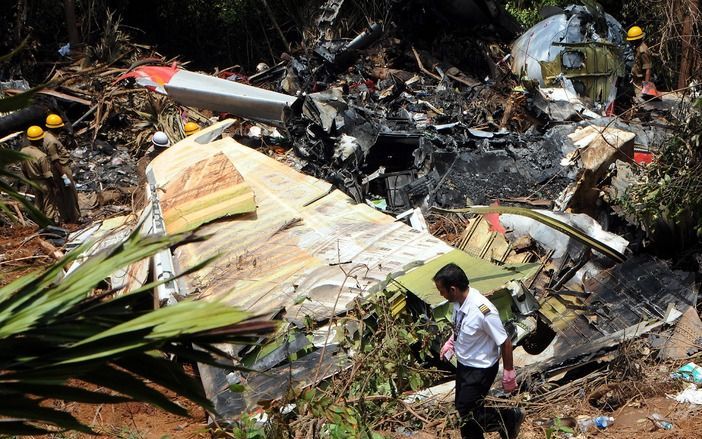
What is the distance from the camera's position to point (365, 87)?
12.7 metres

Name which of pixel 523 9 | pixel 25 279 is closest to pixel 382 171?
pixel 25 279

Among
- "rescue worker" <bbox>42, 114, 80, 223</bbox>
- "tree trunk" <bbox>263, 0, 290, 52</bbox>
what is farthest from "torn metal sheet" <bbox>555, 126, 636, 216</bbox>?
"tree trunk" <bbox>263, 0, 290, 52</bbox>

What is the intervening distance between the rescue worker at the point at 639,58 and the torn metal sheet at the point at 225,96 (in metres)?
5.40

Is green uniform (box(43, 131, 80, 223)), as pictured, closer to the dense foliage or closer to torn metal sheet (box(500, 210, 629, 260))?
torn metal sheet (box(500, 210, 629, 260))

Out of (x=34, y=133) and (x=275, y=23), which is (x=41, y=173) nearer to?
(x=34, y=133)

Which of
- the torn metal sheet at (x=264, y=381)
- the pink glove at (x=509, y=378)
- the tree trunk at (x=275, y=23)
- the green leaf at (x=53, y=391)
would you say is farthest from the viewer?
the tree trunk at (x=275, y=23)

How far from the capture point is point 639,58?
12195 millimetres

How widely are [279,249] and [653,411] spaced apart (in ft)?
10.0

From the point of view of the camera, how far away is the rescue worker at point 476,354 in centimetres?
404

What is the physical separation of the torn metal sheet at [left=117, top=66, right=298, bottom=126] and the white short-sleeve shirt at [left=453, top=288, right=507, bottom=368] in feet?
23.0

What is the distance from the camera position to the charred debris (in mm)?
5348

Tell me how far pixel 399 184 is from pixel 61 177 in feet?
14.4

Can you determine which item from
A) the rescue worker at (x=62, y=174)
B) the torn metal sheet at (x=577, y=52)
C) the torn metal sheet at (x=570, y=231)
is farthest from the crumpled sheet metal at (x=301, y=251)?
the torn metal sheet at (x=577, y=52)

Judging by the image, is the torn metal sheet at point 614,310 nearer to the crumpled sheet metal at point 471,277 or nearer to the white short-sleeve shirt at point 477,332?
the crumpled sheet metal at point 471,277
